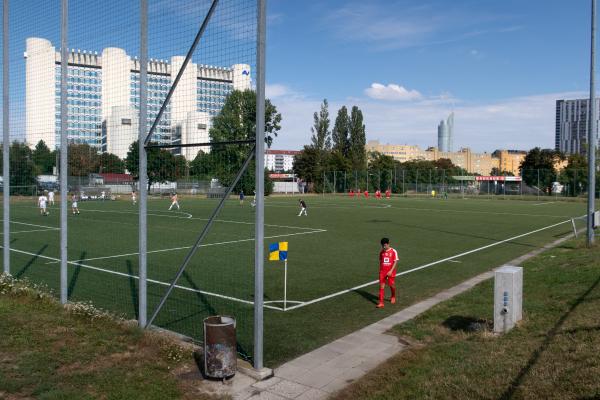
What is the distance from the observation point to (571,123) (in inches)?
5689

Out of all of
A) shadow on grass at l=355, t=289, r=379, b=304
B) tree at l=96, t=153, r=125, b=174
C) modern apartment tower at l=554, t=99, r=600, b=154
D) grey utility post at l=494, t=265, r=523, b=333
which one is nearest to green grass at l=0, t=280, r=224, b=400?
tree at l=96, t=153, r=125, b=174

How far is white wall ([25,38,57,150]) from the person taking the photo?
11.3 m

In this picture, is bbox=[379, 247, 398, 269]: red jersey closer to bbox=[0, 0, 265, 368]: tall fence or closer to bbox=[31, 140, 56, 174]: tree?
bbox=[0, 0, 265, 368]: tall fence

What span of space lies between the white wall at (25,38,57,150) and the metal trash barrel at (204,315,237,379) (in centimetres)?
729

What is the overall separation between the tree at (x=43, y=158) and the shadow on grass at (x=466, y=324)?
10.3 metres

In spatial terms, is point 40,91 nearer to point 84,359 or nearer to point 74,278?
point 74,278

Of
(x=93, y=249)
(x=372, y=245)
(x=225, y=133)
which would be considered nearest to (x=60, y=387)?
(x=225, y=133)

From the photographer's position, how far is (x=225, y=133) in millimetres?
8281

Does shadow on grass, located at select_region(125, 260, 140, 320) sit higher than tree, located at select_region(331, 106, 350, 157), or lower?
lower

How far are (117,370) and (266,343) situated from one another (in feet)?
8.05

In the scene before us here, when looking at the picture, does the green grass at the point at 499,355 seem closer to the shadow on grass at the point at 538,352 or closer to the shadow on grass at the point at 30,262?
the shadow on grass at the point at 538,352

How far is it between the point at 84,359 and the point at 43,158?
10.4 meters


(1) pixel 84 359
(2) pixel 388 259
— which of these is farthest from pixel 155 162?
(2) pixel 388 259

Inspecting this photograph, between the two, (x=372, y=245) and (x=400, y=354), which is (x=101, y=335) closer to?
(x=400, y=354)
